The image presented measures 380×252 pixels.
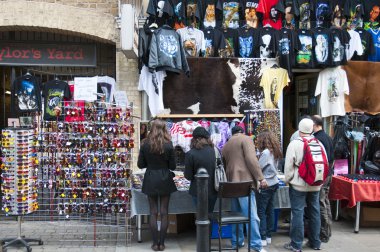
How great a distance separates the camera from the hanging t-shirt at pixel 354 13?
9703 mm

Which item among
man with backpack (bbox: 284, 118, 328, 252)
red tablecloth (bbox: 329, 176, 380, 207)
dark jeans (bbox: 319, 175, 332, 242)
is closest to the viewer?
man with backpack (bbox: 284, 118, 328, 252)

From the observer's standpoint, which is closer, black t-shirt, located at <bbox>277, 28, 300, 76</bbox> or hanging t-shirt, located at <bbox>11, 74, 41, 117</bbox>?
black t-shirt, located at <bbox>277, 28, 300, 76</bbox>

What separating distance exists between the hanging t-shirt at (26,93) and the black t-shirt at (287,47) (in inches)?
182

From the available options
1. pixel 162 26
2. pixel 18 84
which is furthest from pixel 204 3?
pixel 18 84

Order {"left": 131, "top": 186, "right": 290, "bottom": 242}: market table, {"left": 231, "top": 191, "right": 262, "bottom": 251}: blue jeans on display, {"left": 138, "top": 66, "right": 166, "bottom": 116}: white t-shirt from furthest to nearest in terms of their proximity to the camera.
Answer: {"left": 138, "top": 66, "right": 166, "bottom": 116}: white t-shirt < {"left": 131, "top": 186, "right": 290, "bottom": 242}: market table < {"left": 231, "top": 191, "right": 262, "bottom": 251}: blue jeans on display

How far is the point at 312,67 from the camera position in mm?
9414

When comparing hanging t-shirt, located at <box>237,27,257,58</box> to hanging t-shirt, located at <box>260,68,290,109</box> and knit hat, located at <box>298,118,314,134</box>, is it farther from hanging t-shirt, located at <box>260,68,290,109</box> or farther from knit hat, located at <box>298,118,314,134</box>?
knit hat, located at <box>298,118,314,134</box>

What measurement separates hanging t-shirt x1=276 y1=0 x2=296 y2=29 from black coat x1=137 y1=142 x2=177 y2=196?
12.9 feet

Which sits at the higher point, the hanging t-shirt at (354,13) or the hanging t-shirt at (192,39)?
the hanging t-shirt at (354,13)

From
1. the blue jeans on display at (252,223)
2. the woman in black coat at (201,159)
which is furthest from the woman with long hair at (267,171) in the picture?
the woman in black coat at (201,159)

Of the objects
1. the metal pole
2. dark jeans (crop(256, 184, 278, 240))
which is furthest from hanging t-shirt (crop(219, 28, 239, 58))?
the metal pole

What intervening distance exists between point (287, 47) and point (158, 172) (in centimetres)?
370

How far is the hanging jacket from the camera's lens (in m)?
8.77

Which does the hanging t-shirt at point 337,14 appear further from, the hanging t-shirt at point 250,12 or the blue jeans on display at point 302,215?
the blue jeans on display at point 302,215
